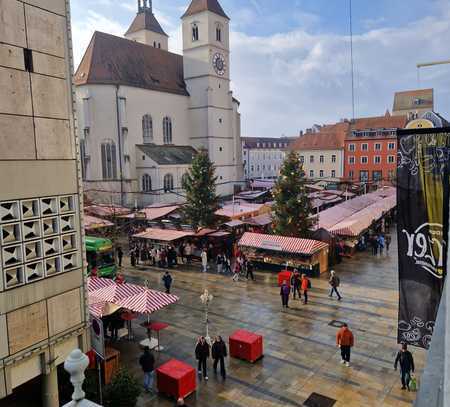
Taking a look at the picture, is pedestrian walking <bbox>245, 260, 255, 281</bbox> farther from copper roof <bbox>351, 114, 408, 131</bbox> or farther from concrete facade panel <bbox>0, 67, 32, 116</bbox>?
copper roof <bbox>351, 114, 408, 131</bbox>

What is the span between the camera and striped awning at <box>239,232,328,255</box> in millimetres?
21094

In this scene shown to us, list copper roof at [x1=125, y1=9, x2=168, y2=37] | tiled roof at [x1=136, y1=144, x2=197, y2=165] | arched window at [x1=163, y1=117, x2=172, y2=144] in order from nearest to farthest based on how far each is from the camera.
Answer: tiled roof at [x1=136, y1=144, x2=197, y2=165] < arched window at [x1=163, y1=117, x2=172, y2=144] < copper roof at [x1=125, y1=9, x2=168, y2=37]

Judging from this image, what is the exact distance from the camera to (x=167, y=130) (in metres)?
53.4

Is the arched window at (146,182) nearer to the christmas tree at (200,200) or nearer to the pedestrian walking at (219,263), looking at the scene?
the christmas tree at (200,200)

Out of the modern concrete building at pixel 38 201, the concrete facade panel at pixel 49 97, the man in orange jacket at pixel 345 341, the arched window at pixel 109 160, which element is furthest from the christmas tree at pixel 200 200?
the concrete facade panel at pixel 49 97

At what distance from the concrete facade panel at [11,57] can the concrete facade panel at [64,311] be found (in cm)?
472

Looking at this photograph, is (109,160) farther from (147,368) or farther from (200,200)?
(147,368)

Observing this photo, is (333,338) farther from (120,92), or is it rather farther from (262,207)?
(120,92)

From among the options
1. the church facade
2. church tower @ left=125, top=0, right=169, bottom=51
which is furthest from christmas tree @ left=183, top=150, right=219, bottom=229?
church tower @ left=125, top=0, right=169, bottom=51

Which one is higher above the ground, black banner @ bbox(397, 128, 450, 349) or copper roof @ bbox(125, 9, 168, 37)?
copper roof @ bbox(125, 9, 168, 37)

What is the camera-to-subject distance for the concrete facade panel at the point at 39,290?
7.72 metres

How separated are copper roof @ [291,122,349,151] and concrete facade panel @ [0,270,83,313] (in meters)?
65.0

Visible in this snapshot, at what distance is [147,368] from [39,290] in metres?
3.94

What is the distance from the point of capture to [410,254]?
6.79 metres
